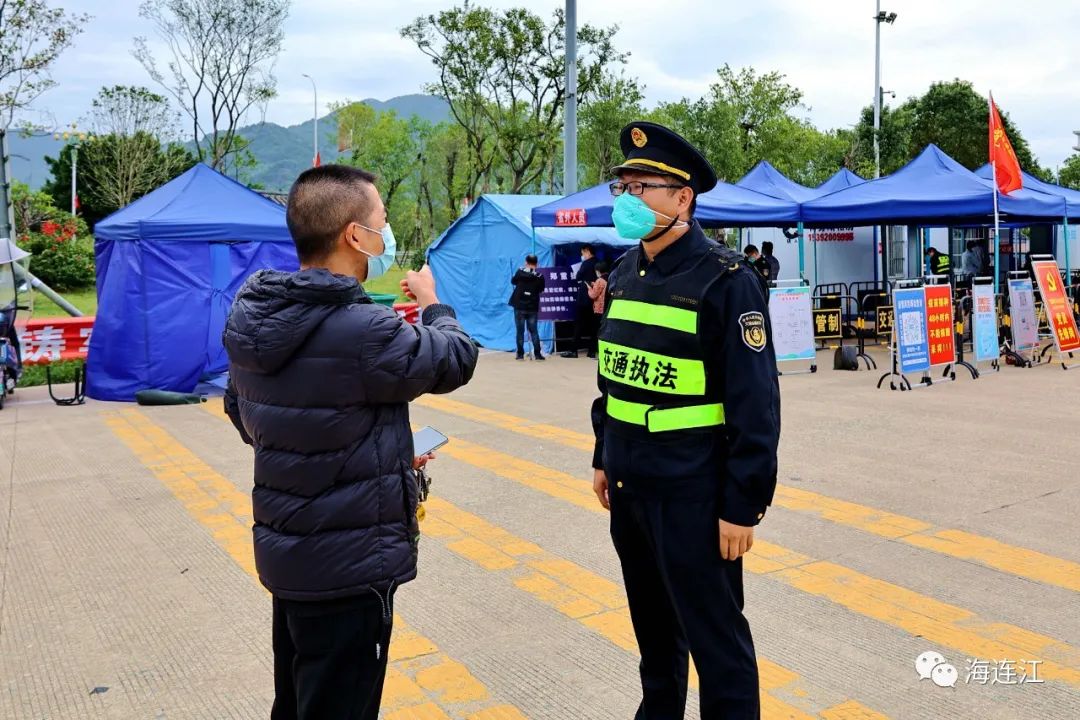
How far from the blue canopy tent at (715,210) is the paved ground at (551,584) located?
6.79m

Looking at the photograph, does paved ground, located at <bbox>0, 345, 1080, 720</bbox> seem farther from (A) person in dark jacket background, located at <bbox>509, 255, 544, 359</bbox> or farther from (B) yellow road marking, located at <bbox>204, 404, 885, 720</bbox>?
(A) person in dark jacket background, located at <bbox>509, 255, 544, 359</bbox>

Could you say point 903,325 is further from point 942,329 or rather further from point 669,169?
point 669,169

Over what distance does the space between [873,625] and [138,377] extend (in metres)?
10.5

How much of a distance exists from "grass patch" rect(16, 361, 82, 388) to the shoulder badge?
43.6ft

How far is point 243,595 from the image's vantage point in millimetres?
4844

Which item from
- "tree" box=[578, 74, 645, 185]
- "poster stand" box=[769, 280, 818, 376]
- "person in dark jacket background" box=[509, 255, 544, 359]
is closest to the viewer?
"poster stand" box=[769, 280, 818, 376]

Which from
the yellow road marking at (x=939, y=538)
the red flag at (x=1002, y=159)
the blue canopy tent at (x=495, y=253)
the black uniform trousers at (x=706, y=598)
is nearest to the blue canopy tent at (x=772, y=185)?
the blue canopy tent at (x=495, y=253)

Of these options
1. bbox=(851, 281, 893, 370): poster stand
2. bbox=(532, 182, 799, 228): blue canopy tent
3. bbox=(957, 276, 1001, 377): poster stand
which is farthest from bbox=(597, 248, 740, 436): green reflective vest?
bbox=(532, 182, 799, 228): blue canopy tent

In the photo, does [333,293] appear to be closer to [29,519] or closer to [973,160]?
[29,519]

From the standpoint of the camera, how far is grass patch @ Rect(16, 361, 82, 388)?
14.1 m

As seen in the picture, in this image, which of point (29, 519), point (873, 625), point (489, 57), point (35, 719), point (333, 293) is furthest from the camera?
point (489, 57)

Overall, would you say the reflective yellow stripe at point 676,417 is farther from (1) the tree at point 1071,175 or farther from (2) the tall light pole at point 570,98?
(1) the tree at point 1071,175

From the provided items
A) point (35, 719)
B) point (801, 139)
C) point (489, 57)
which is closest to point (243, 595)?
point (35, 719)

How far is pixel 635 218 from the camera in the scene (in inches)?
117
